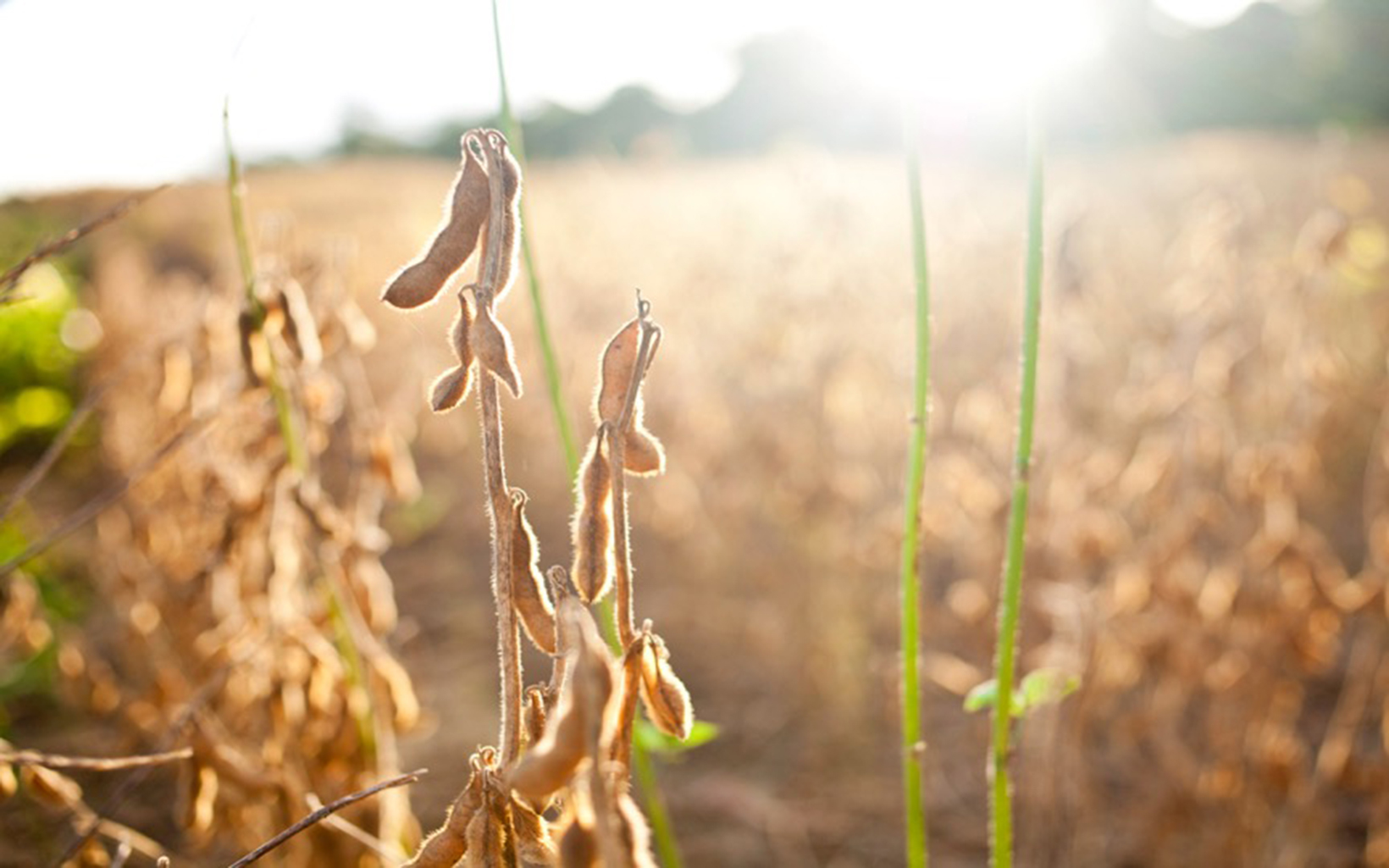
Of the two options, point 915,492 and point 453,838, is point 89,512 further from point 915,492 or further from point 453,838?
point 915,492

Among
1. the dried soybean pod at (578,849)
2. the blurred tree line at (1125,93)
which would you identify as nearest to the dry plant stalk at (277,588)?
the dried soybean pod at (578,849)

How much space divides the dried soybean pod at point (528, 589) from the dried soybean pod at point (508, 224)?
0.43 ft

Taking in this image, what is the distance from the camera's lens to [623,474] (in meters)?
0.66

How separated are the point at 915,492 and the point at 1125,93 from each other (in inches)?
1232

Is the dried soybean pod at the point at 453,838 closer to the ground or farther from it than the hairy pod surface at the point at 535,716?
closer to the ground

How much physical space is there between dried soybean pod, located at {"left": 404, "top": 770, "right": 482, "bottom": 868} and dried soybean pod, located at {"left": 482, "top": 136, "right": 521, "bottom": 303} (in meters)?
0.30

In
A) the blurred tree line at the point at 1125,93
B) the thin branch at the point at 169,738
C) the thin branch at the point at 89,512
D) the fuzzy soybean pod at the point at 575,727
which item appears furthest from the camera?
the blurred tree line at the point at 1125,93

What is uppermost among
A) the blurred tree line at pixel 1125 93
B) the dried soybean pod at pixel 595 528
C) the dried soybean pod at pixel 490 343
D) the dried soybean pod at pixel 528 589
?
the dried soybean pod at pixel 490 343

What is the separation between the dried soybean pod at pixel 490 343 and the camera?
639 mm

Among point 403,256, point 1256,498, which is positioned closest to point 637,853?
point 1256,498

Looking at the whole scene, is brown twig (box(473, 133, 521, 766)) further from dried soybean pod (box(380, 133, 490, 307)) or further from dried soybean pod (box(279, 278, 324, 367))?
dried soybean pod (box(279, 278, 324, 367))

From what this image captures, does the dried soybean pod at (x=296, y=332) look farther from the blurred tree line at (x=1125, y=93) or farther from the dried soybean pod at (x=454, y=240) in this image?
the blurred tree line at (x=1125, y=93)

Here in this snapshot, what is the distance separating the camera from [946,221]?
4.52 m

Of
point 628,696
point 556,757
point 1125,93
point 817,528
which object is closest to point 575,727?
point 556,757
